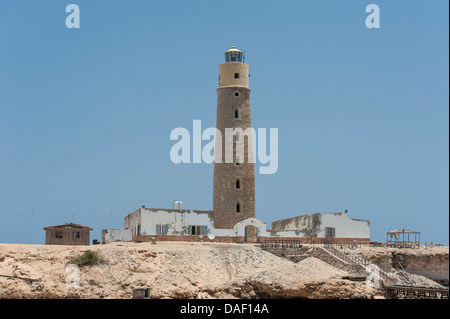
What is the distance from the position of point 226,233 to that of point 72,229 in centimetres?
1168

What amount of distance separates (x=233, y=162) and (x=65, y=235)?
570 inches

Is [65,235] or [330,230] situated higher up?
[330,230]

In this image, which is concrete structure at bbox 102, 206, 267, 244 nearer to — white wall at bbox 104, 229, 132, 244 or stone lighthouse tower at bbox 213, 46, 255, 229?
white wall at bbox 104, 229, 132, 244

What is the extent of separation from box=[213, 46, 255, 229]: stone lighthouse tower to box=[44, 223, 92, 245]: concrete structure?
35.9 ft

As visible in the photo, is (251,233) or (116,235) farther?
(116,235)

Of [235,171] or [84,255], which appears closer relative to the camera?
[84,255]

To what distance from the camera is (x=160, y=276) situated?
50.5m

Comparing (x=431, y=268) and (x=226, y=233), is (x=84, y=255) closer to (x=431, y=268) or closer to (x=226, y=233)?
(x=226, y=233)

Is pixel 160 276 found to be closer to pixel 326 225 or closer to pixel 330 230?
pixel 326 225

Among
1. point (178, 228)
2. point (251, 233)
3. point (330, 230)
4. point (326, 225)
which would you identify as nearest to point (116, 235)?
point (178, 228)

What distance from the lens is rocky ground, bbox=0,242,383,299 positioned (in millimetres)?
48844

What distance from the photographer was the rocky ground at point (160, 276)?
1923 inches
